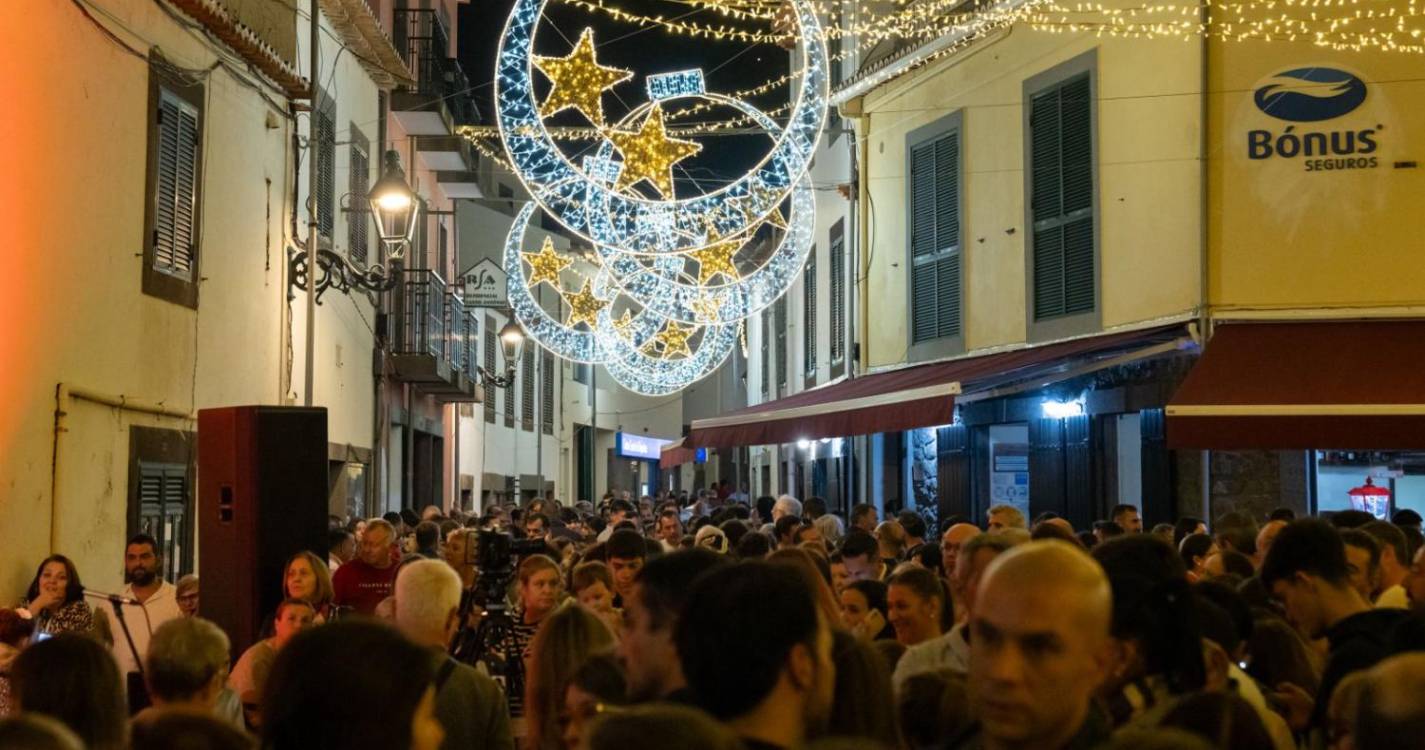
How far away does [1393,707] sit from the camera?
3.24m

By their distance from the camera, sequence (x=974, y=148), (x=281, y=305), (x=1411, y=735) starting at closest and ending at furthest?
(x=1411, y=735) → (x=281, y=305) → (x=974, y=148)

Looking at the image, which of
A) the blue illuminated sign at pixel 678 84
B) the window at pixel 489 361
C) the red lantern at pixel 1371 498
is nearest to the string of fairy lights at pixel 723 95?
the blue illuminated sign at pixel 678 84

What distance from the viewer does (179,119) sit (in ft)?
46.8

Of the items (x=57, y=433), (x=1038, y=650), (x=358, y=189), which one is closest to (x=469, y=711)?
(x=1038, y=650)

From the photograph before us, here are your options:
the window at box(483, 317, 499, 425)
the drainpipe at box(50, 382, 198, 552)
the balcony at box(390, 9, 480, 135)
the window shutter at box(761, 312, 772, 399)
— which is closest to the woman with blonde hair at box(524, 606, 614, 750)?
the drainpipe at box(50, 382, 198, 552)

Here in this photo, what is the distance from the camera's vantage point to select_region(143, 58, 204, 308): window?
13586 millimetres

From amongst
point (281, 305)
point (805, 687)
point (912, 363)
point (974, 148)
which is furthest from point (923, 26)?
point (805, 687)

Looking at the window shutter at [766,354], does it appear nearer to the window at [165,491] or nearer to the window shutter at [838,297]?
the window shutter at [838,297]

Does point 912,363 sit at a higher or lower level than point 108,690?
higher

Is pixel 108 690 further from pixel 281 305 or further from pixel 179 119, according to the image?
pixel 281 305

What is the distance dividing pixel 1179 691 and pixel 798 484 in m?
28.4

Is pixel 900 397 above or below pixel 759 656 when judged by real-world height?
above

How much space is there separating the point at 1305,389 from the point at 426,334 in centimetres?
1446

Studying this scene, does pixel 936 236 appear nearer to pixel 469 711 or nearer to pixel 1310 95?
pixel 1310 95
